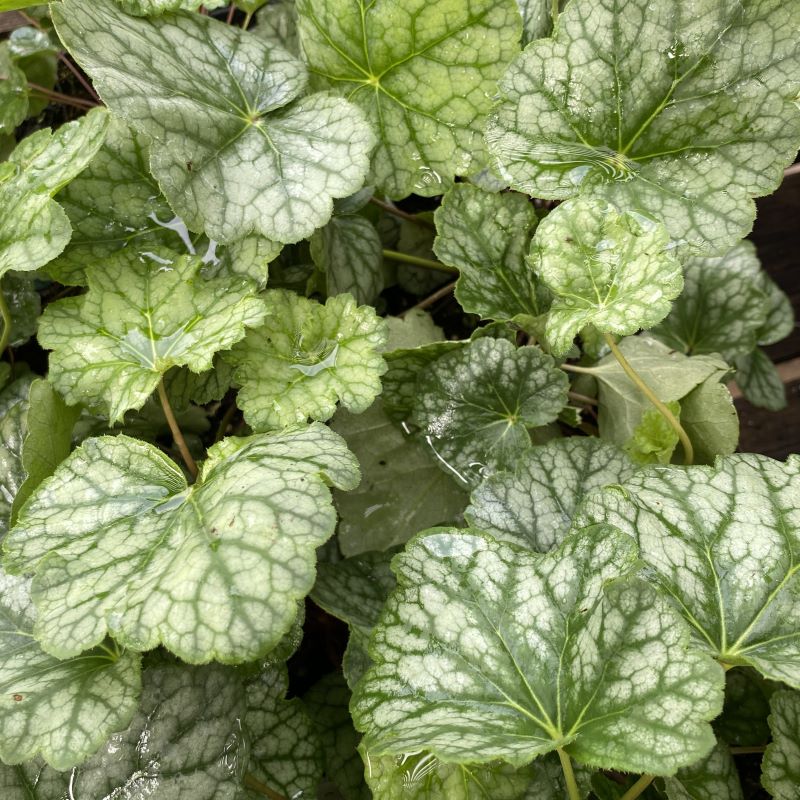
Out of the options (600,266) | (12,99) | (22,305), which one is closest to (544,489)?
(600,266)

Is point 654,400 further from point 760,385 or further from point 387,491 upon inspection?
point 760,385

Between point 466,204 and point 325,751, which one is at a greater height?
point 466,204

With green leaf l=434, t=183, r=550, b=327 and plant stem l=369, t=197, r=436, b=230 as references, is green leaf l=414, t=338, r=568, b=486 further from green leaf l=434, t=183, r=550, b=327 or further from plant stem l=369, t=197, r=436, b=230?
plant stem l=369, t=197, r=436, b=230

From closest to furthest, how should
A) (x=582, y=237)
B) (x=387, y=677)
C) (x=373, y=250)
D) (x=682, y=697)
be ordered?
(x=682, y=697) < (x=387, y=677) < (x=582, y=237) < (x=373, y=250)

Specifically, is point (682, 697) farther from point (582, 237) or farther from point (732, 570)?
point (582, 237)

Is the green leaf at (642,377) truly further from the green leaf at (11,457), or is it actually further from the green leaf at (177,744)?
the green leaf at (11,457)

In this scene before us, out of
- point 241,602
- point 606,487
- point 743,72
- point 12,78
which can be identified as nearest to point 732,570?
point 606,487
